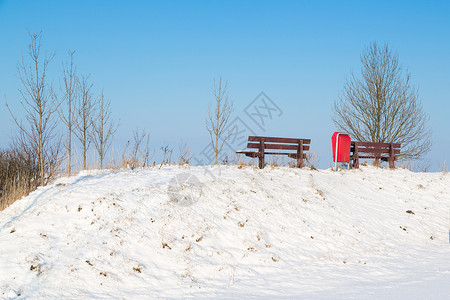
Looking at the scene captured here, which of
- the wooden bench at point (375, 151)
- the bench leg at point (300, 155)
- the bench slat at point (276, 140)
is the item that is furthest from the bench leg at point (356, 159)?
the bench leg at point (300, 155)

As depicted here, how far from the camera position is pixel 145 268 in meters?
7.06

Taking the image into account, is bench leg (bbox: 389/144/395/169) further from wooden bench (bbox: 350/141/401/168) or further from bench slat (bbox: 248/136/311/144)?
bench slat (bbox: 248/136/311/144)

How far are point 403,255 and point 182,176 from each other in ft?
20.5

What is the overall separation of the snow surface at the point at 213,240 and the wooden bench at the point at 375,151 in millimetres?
5090

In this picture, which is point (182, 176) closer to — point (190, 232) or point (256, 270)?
point (190, 232)

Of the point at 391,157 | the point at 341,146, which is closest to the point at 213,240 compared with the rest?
the point at 341,146

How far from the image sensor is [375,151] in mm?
17891

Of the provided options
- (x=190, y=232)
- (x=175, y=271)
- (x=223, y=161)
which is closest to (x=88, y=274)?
(x=175, y=271)

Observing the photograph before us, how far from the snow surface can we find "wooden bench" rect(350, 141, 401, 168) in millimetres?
5090

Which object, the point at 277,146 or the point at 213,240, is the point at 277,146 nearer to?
the point at 277,146

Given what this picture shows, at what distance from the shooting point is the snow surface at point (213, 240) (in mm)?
6484

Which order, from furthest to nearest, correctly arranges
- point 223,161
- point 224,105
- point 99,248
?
point 224,105, point 223,161, point 99,248

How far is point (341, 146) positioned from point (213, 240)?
996 centimetres

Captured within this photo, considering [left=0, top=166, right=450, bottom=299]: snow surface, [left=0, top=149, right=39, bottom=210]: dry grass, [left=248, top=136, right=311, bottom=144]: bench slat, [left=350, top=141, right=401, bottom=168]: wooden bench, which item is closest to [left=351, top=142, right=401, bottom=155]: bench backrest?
[left=350, top=141, right=401, bottom=168]: wooden bench
